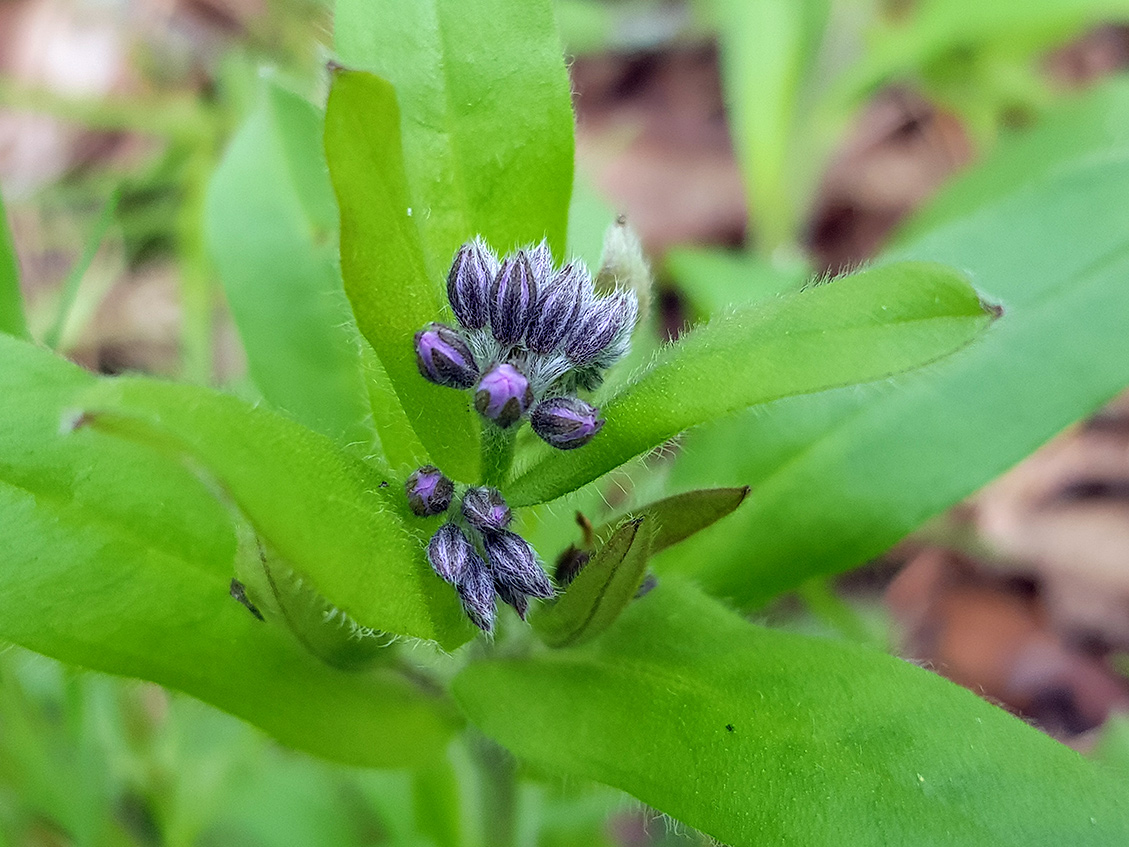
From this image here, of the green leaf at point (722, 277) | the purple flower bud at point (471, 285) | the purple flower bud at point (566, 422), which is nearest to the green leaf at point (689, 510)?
the purple flower bud at point (566, 422)

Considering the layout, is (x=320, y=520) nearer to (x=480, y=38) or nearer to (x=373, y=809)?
(x=480, y=38)

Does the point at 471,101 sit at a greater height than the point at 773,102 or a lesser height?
greater

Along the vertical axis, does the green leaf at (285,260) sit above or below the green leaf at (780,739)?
above

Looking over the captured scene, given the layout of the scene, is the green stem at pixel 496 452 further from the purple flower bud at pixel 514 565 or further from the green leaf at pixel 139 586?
the green leaf at pixel 139 586

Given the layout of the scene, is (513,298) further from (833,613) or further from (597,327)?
(833,613)

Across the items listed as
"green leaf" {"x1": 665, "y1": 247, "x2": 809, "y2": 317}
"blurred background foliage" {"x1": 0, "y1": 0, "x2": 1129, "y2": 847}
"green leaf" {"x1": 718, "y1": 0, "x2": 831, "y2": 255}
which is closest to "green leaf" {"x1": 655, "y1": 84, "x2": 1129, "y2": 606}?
"blurred background foliage" {"x1": 0, "y1": 0, "x2": 1129, "y2": 847}

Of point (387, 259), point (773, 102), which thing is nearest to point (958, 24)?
point (773, 102)

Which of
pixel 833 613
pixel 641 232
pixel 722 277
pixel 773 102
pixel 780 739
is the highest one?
pixel 773 102
